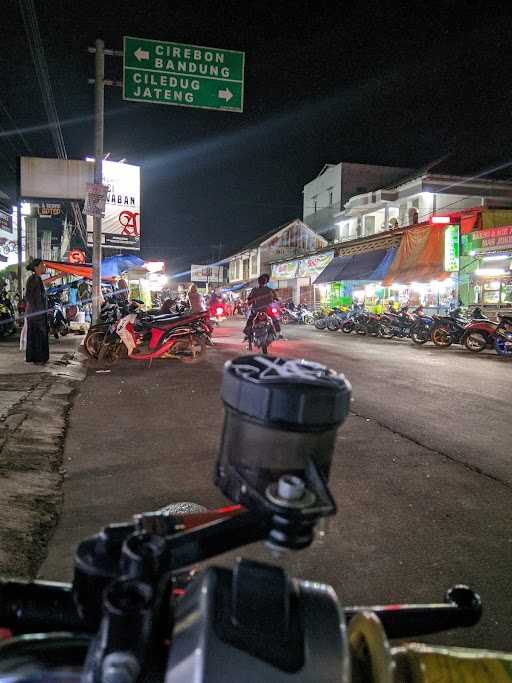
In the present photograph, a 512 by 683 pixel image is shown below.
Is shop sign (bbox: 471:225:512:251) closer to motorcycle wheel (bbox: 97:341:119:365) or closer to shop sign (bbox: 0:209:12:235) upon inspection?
motorcycle wheel (bbox: 97:341:119:365)

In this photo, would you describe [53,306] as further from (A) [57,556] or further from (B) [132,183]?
(A) [57,556]

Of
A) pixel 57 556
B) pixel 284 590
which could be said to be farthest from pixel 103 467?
pixel 284 590

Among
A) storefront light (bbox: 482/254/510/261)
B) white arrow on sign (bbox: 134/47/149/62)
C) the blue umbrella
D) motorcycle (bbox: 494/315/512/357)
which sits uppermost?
white arrow on sign (bbox: 134/47/149/62)

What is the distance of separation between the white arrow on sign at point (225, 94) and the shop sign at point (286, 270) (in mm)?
25293

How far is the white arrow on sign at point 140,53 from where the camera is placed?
9.84m

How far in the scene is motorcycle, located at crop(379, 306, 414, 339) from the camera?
63.2 ft

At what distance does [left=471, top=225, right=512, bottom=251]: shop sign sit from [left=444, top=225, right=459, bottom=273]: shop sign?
3.07 ft

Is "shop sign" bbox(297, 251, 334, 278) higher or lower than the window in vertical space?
lower

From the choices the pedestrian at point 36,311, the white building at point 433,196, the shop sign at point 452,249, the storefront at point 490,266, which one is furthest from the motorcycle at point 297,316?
the pedestrian at point 36,311

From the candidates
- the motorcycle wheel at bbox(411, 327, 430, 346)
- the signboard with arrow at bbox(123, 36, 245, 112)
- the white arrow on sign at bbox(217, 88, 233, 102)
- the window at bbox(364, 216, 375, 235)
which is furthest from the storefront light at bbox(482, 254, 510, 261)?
the window at bbox(364, 216, 375, 235)

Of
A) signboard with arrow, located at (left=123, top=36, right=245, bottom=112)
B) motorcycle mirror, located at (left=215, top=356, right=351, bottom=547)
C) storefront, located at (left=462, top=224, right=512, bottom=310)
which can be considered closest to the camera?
motorcycle mirror, located at (left=215, top=356, right=351, bottom=547)

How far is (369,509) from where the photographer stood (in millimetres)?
3439

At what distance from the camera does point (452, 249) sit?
19.3 meters

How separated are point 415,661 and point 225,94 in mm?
10533
